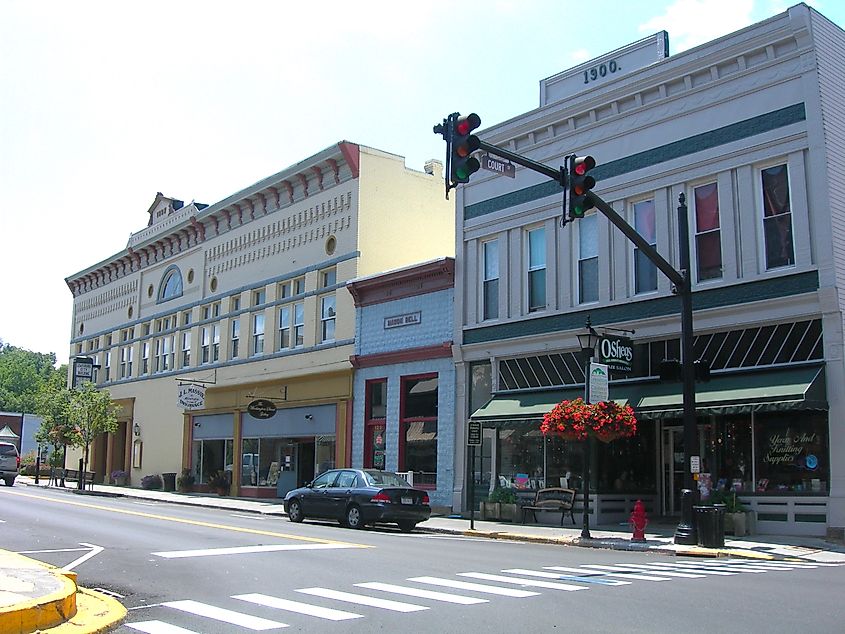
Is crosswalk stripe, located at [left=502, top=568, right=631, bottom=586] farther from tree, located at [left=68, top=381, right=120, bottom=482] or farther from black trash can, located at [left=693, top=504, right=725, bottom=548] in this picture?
tree, located at [left=68, top=381, right=120, bottom=482]

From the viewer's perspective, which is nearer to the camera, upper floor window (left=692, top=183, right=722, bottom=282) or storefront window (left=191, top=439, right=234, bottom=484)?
upper floor window (left=692, top=183, right=722, bottom=282)

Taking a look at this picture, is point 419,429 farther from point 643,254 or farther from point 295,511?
point 643,254

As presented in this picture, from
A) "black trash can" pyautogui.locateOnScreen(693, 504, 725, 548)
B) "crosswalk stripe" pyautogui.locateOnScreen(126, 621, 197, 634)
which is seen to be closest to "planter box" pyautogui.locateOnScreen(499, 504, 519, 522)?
"black trash can" pyautogui.locateOnScreen(693, 504, 725, 548)

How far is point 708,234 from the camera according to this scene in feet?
69.8

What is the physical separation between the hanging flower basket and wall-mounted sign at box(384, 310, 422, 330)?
9662 millimetres

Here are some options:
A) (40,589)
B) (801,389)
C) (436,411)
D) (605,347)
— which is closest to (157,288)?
(436,411)

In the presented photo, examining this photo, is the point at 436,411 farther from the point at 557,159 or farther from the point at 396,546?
the point at 396,546

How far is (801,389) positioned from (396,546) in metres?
8.34

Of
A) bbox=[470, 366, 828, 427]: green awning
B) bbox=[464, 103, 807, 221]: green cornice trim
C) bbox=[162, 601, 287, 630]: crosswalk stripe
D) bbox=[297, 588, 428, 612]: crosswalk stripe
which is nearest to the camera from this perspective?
bbox=[162, 601, 287, 630]: crosswalk stripe

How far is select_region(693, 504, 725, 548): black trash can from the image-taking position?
16750 mm

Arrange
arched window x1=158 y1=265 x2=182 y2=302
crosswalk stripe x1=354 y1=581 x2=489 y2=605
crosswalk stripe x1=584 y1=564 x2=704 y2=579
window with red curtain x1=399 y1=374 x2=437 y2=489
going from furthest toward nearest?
arched window x1=158 y1=265 x2=182 y2=302, window with red curtain x1=399 y1=374 x2=437 y2=489, crosswalk stripe x1=584 y1=564 x2=704 y2=579, crosswalk stripe x1=354 y1=581 x2=489 y2=605

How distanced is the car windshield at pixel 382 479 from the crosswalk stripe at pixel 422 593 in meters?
10.3

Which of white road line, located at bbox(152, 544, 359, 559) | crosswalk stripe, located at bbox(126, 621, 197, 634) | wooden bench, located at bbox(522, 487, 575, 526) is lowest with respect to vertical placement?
crosswalk stripe, located at bbox(126, 621, 197, 634)

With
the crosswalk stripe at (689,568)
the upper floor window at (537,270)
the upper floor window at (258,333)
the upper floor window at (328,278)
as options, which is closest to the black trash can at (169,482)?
the upper floor window at (258,333)
